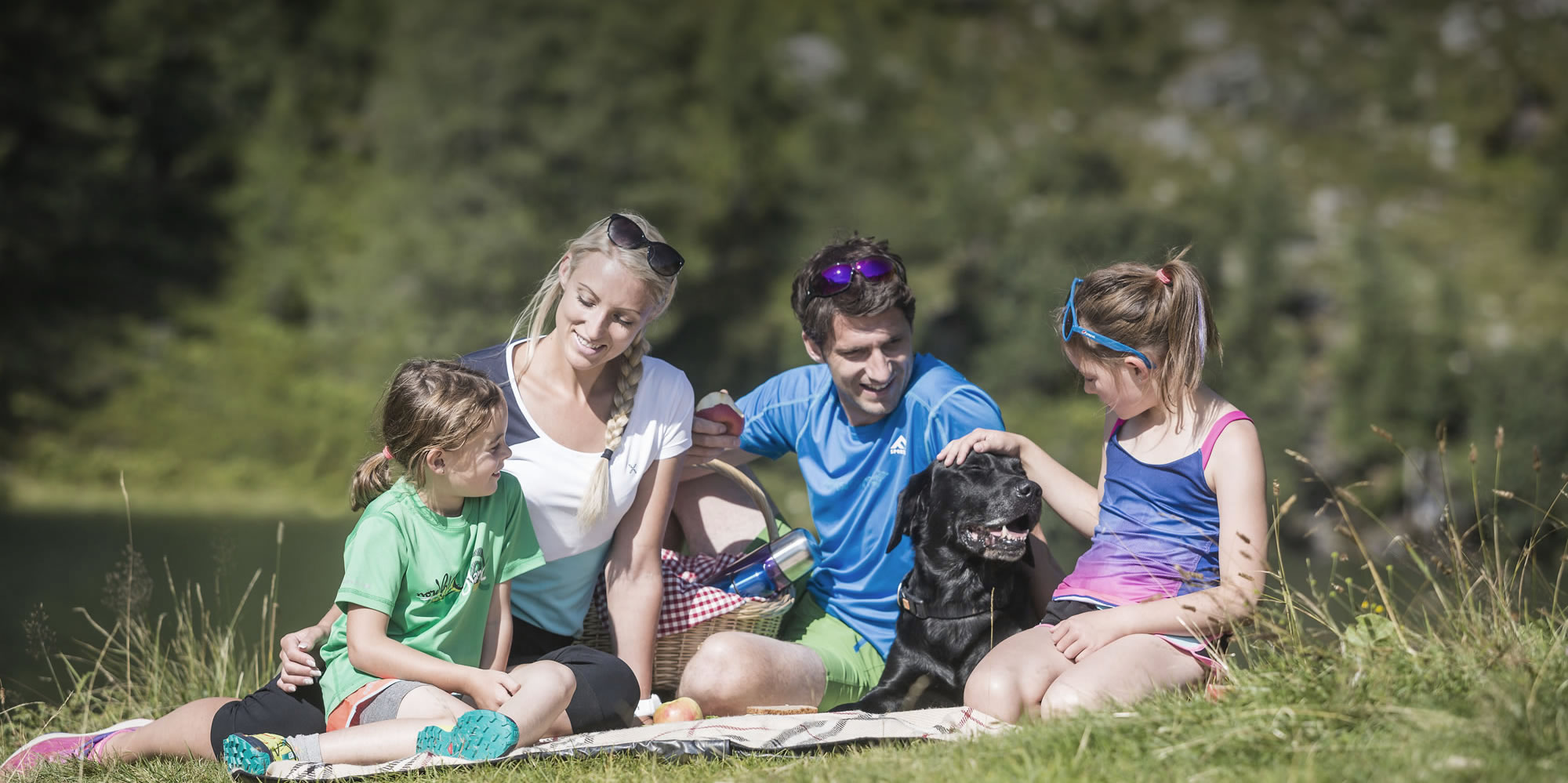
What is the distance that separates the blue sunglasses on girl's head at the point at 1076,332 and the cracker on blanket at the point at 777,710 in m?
1.44

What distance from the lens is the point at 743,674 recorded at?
12.2ft

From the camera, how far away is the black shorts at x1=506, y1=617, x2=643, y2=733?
133 inches

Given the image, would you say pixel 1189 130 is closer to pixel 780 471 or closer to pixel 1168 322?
pixel 780 471

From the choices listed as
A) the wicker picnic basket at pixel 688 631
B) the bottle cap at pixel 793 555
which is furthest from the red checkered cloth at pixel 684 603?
the bottle cap at pixel 793 555

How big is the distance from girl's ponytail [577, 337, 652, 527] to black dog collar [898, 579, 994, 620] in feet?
3.29

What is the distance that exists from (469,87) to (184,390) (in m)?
8.06

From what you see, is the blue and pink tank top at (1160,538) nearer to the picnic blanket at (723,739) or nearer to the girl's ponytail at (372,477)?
the picnic blanket at (723,739)

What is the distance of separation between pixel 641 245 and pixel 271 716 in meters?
1.77

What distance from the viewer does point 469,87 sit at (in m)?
23.7

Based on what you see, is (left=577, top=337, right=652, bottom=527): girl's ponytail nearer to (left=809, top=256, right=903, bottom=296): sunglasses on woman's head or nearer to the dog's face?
(left=809, top=256, right=903, bottom=296): sunglasses on woman's head

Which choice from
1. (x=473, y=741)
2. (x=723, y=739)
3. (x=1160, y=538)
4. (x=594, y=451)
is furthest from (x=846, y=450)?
(x=473, y=741)

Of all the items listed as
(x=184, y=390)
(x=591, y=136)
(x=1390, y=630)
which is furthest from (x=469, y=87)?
(x=1390, y=630)

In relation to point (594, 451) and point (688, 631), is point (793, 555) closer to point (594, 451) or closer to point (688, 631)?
point (688, 631)

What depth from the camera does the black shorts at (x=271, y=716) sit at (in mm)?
3305
